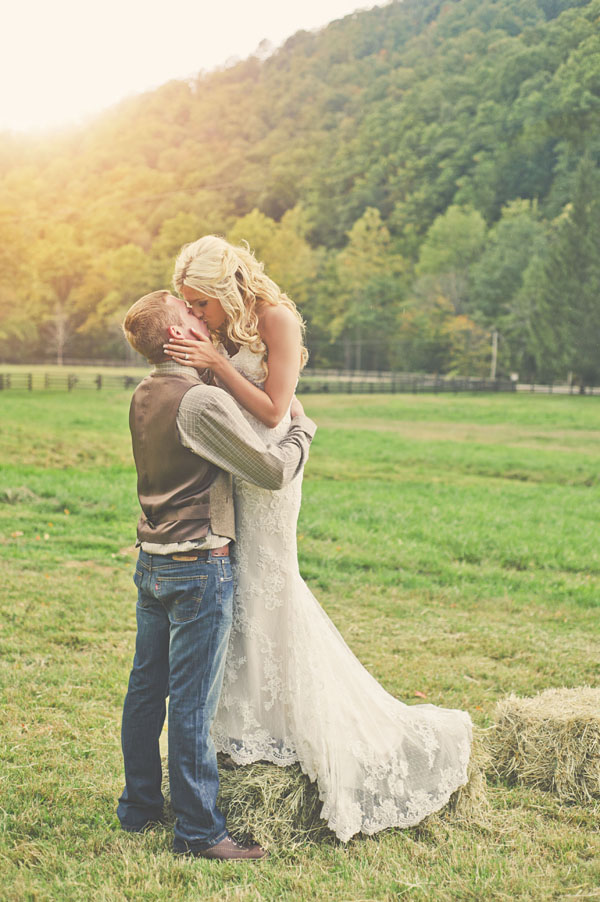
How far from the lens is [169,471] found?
2.66 meters

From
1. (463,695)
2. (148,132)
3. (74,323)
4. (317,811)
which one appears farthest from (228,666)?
(148,132)

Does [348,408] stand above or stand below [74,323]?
below

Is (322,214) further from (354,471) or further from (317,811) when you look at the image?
(317,811)

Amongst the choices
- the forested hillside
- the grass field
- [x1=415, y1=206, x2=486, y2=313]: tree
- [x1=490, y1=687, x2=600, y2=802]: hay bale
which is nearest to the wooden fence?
the forested hillside

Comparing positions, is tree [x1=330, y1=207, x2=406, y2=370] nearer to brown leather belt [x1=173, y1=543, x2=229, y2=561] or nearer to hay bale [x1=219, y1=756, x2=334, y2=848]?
hay bale [x1=219, y1=756, x2=334, y2=848]

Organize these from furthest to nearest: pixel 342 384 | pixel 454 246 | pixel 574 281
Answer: pixel 454 246, pixel 574 281, pixel 342 384

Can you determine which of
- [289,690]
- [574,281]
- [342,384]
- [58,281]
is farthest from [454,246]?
[289,690]

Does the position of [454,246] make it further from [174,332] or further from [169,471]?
[169,471]

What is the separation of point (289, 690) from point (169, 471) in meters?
0.95

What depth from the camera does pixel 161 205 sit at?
49062 mm

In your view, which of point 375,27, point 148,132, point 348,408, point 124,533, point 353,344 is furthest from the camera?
point 375,27

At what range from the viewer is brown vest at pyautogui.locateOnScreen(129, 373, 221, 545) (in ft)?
8.61

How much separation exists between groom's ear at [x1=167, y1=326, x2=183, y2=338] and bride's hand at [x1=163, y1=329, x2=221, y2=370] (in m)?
0.01

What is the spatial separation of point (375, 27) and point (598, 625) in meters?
67.1
